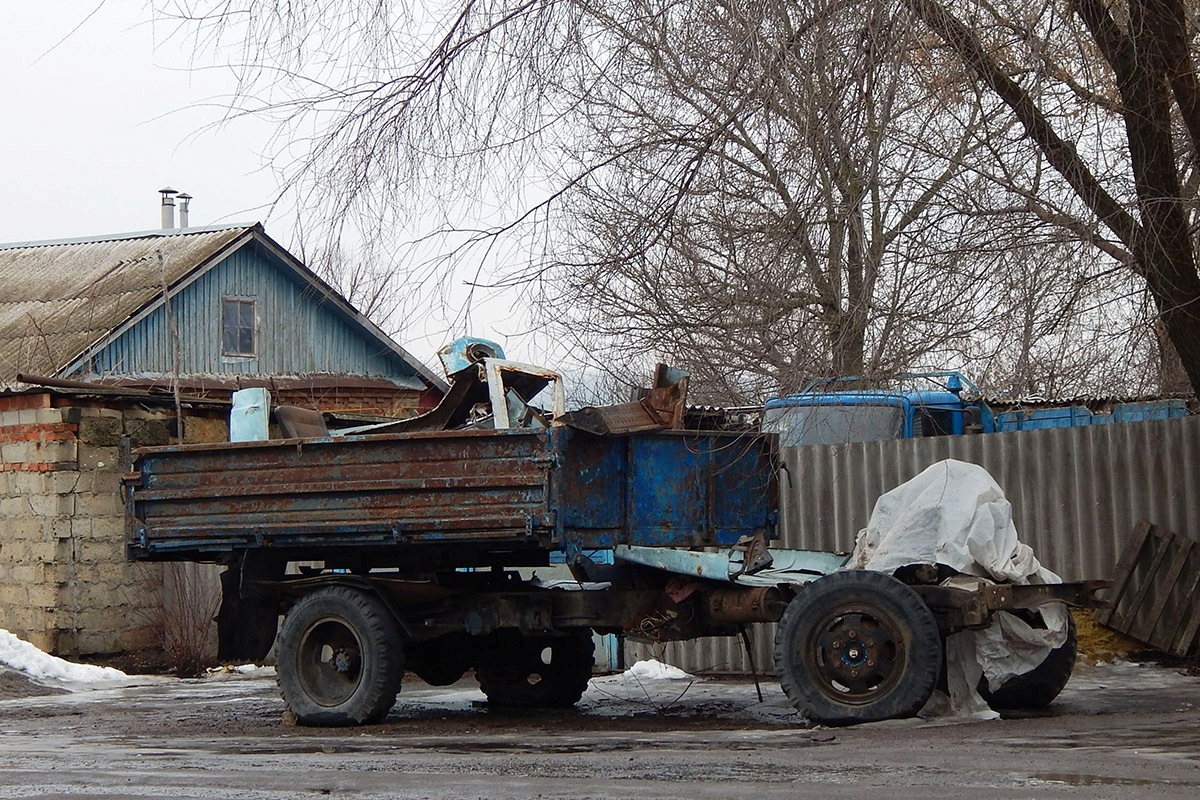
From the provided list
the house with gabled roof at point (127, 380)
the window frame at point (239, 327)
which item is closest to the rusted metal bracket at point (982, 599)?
the house with gabled roof at point (127, 380)

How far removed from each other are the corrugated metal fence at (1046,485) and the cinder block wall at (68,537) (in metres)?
6.79

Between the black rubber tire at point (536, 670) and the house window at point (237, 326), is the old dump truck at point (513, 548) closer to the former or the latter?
the black rubber tire at point (536, 670)

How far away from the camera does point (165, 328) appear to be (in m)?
24.6

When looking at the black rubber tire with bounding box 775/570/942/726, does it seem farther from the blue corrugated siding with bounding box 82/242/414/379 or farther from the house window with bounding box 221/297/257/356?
the house window with bounding box 221/297/257/356

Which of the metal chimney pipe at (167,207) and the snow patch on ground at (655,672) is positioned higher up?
the metal chimney pipe at (167,207)

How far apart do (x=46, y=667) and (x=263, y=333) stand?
11756mm

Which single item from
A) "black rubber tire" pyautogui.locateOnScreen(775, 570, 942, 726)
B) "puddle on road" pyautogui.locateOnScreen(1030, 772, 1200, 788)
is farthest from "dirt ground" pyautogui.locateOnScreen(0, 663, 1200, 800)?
"black rubber tire" pyautogui.locateOnScreen(775, 570, 942, 726)

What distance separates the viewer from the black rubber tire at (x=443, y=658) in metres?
11.5

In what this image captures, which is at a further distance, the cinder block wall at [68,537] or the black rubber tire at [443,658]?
the cinder block wall at [68,537]

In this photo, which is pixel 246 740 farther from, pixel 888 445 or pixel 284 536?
pixel 888 445

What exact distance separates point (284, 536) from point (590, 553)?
2.20 metres

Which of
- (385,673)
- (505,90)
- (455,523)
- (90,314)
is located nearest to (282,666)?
(385,673)

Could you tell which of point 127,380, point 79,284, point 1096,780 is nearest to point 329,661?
point 1096,780

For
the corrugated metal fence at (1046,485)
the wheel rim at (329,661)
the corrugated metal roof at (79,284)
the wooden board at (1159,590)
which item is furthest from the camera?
the corrugated metal roof at (79,284)
